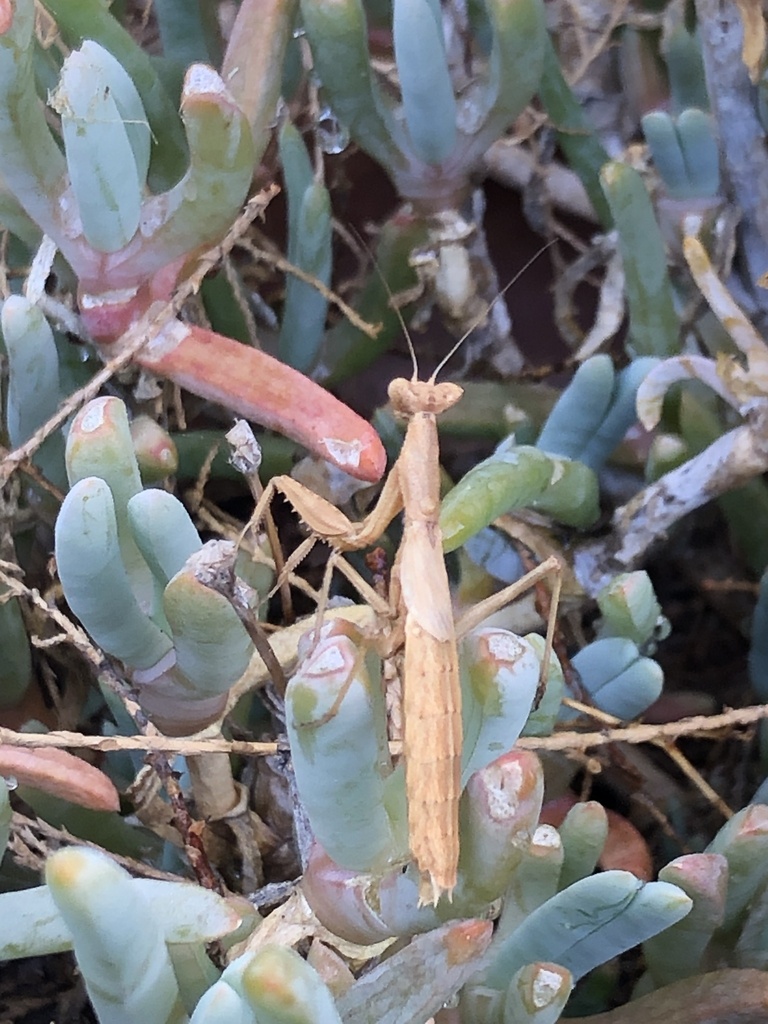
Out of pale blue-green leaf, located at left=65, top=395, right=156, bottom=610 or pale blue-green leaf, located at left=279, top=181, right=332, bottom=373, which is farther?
pale blue-green leaf, located at left=279, top=181, right=332, bottom=373

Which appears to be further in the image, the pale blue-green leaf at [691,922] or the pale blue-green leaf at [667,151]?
the pale blue-green leaf at [667,151]

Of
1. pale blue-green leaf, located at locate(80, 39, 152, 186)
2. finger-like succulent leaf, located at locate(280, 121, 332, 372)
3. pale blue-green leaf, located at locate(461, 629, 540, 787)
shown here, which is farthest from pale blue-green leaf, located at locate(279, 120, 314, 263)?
pale blue-green leaf, located at locate(461, 629, 540, 787)

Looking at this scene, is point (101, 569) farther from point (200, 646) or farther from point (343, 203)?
point (343, 203)

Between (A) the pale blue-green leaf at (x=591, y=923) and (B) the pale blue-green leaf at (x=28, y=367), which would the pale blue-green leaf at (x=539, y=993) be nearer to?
(A) the pale blue-green leaf at (x=591, y=923)

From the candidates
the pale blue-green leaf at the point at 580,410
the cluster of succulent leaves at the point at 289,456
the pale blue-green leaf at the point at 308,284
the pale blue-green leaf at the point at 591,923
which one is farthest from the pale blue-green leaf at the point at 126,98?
the pale blue-green leaf at the point at 591,923

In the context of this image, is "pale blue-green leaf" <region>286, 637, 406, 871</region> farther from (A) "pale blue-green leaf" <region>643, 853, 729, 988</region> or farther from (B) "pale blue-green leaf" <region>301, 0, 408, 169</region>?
(B) "pale blue-green leaf" <region>301, 0, 408, 169</region>

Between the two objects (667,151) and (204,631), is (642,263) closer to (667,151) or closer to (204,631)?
(667,151)

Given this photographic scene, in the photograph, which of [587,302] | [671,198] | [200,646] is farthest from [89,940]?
[587,302]
